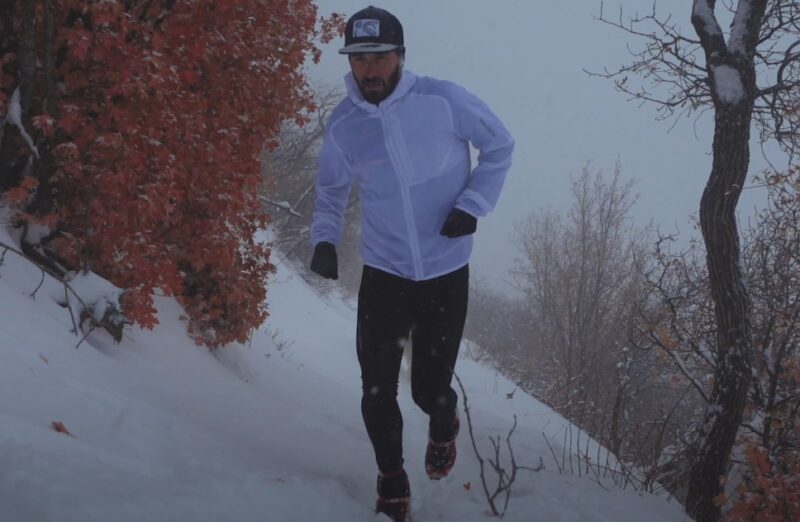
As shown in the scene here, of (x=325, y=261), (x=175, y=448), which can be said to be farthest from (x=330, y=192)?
(x=175, y=448)

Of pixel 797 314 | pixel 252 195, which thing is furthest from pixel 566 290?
pixel 252 195

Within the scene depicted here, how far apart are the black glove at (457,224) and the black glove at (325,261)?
1.80ft

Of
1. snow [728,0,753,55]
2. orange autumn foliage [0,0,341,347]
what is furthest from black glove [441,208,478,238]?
snow [728,0,753,55]

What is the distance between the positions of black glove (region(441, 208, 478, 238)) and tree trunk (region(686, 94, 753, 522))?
2552mm

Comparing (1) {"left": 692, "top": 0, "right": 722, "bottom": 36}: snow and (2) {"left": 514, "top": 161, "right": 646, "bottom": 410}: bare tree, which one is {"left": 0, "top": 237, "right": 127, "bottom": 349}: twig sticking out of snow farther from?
(2) {"left": 514, "top": 161, "right": 646, "bottom": 410}: bare tree

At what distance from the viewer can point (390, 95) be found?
8.91 feet

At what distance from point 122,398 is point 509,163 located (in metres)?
2.15

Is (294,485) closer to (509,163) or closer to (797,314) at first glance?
(509,163)

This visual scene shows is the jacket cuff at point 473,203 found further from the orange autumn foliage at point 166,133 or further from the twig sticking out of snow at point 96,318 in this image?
the twig sticking out of snow at point 96,318

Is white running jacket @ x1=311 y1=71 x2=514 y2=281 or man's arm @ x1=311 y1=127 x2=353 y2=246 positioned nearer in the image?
white running jacket @ x1=311 y1=71 x2=514 y2=281

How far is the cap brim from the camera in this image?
2.62 metres

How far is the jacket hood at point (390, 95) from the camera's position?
2713mm

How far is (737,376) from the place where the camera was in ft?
13.9

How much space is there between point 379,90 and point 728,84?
302 centimetres
